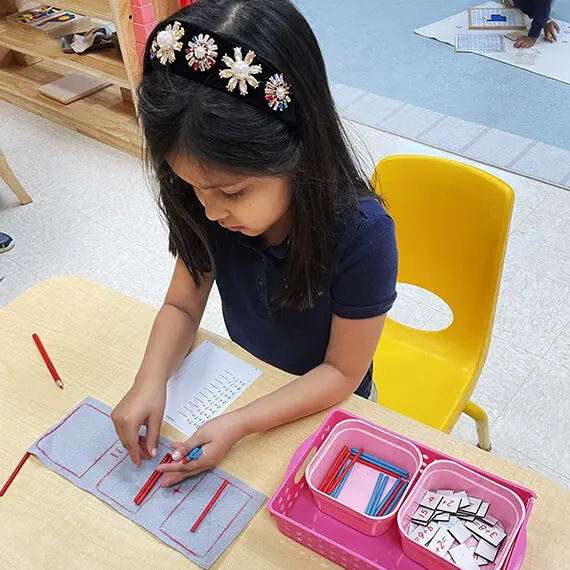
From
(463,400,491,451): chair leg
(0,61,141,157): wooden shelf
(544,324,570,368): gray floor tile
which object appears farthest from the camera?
(0,61,141,157): wooden shelf

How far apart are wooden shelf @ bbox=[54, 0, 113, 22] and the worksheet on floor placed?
2011 millimetres

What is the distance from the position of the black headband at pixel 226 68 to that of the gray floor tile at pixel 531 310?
53.9 inches

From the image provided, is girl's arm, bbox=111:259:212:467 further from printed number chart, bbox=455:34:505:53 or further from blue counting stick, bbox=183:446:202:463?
printed number chart, bbox=455:34:505:53

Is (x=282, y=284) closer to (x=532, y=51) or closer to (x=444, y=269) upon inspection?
(x=444, y=269)

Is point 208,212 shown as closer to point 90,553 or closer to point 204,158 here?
point 204,158

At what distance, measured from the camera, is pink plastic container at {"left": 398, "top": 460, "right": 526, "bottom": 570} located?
0.67m

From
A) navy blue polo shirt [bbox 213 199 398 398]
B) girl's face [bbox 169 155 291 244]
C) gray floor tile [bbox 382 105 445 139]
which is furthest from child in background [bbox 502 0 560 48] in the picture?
girl's face [bbox 169 155 291 244]

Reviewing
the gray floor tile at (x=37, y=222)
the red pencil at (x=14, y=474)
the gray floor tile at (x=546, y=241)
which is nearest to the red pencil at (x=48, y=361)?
the red pencil at (x=14, y=474)

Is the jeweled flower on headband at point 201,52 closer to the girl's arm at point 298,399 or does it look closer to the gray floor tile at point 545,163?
the girl's arm at point 298,399

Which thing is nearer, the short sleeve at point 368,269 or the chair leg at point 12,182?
the short sleeve at point 368,269

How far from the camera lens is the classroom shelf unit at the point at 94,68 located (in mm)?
2496

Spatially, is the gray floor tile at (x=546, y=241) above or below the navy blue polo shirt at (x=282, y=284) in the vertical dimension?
below

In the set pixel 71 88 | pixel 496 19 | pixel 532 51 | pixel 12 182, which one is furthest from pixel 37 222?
pixel 496 19

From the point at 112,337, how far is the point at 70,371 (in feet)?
0.28
